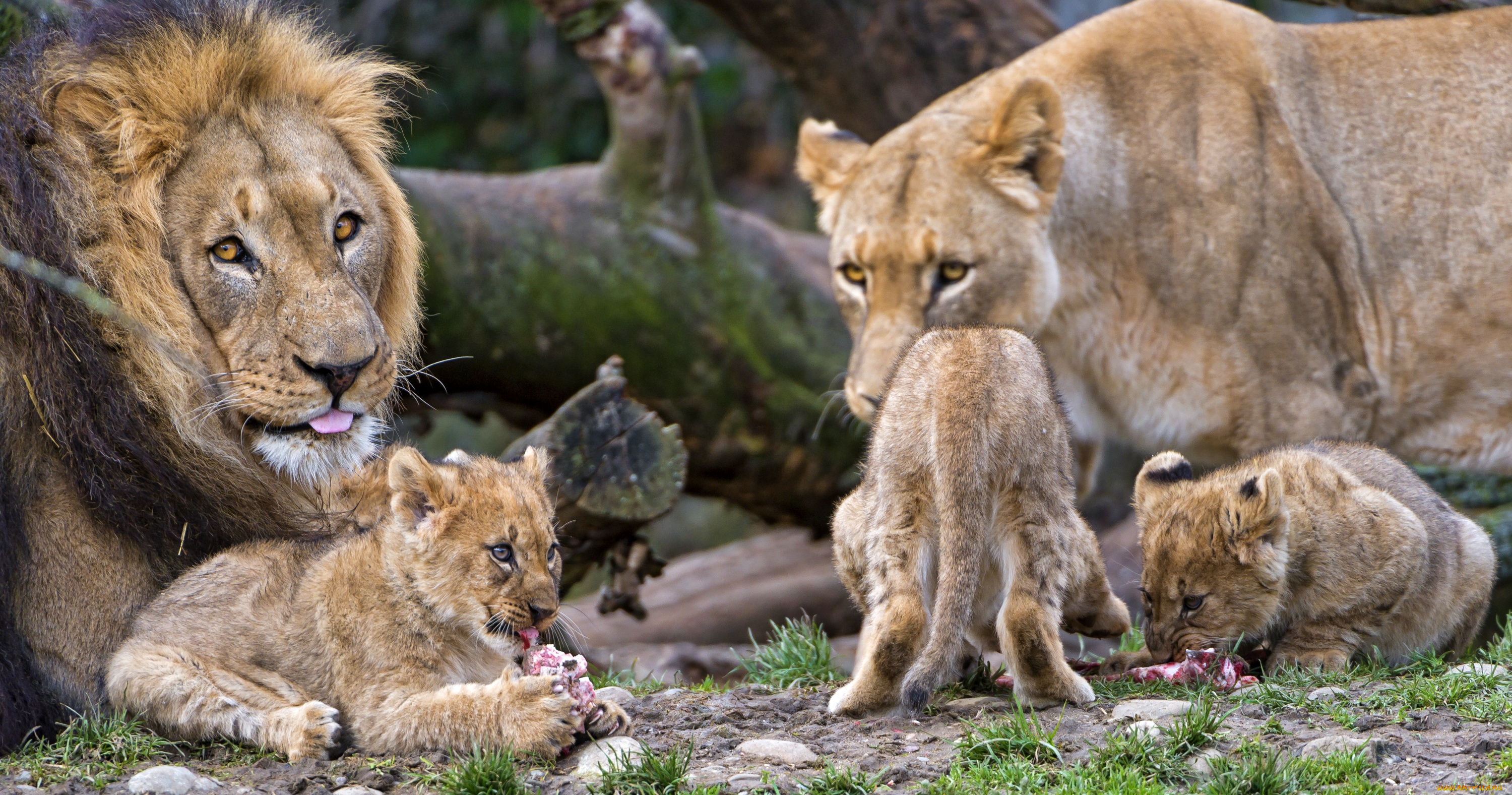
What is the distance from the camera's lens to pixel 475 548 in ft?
12.7

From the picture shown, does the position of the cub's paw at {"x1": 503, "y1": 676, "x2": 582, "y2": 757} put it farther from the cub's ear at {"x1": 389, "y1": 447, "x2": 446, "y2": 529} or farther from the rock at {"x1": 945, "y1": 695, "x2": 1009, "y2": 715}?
the rock at {"x1": 945, "y1": 695, "x2": 1009, "y2": 715}

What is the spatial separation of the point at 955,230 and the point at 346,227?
2.58 m

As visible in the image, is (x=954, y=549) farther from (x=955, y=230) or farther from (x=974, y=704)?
(x=955, y=230)

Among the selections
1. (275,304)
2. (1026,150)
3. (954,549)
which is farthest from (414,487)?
(1026,150)

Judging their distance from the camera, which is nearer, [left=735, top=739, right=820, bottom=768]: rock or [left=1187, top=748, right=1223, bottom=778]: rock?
[left=1187, top=748, right=1223, bottom=778]: rock

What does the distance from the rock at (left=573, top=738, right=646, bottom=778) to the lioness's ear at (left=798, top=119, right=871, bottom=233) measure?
330cm

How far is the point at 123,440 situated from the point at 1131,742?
2708mm

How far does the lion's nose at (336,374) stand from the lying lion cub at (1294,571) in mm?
2574

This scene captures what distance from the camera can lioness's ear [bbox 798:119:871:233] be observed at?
6492 mm

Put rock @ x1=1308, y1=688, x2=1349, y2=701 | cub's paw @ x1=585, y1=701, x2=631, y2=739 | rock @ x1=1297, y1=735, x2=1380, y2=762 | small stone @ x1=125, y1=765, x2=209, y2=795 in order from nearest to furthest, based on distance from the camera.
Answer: small stone @ x1=125, y1=765, x2=209, y2=795
rock @ x1=1297, y1=735, x2=1380, y2=762
cub's paw @ x1=585, y1=701, x2=631, y2=739
rock @ x1=1308, y1=688, x2=1349, y2=701

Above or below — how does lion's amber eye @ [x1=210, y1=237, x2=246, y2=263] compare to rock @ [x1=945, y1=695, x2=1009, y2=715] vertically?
above

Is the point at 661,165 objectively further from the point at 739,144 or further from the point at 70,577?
the point at 739,144

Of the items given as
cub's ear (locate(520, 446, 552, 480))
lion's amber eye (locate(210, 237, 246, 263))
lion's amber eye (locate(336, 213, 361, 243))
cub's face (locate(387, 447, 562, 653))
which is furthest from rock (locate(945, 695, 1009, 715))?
lion's amber eye (locate(210, 237, 246, 263))

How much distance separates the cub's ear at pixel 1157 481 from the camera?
4875 millimetres
